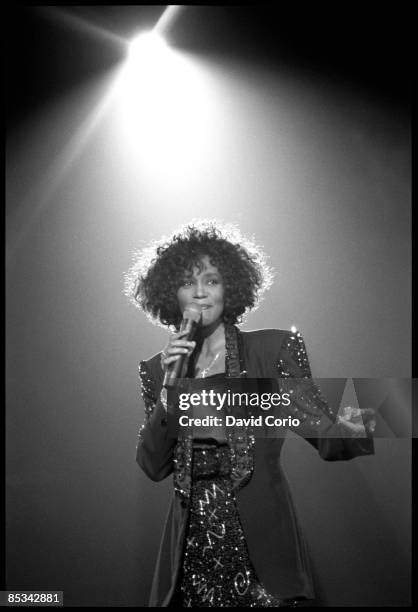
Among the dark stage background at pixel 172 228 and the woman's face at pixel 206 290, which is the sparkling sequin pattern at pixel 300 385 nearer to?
the dark stage background at pixel 172 228

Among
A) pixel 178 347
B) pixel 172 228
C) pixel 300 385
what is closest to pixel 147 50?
pixel 172 228

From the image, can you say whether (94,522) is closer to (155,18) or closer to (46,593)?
(46,593)

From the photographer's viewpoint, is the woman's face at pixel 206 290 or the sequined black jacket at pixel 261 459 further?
the woman's face at pixel 206 290

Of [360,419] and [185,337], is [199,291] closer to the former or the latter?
[185,337]

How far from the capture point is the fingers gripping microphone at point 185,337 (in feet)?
5.72

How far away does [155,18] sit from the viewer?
2.31m

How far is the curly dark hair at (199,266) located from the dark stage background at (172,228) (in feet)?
0.27

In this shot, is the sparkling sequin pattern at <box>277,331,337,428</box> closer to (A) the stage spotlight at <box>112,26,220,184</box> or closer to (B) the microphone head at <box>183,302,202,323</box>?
(B) the microphone head at <box>183,302,202,323</box>

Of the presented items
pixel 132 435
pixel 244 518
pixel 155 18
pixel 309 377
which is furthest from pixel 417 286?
pixel 155 18

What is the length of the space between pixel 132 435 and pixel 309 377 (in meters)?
0.72

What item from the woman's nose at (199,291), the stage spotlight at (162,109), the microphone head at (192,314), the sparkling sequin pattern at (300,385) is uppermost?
the stage spotlight at (162,109)

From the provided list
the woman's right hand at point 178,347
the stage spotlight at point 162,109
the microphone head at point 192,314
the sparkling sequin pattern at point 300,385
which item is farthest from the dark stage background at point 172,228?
the woman's right hand at point 178,347

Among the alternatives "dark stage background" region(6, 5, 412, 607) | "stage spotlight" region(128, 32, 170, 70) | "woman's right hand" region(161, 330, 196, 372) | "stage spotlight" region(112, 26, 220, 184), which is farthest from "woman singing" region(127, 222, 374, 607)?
"stage spotlight" region(128, 32, 170, 70)

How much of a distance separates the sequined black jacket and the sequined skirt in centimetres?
3
